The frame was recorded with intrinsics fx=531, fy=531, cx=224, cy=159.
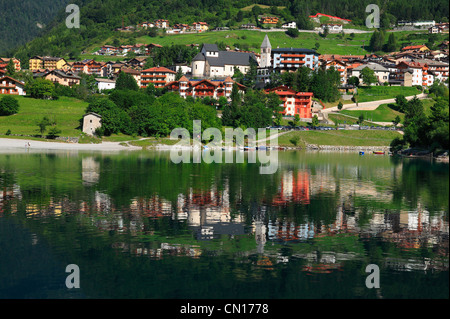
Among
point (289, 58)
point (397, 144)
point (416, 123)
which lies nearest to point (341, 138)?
point (397, 144)

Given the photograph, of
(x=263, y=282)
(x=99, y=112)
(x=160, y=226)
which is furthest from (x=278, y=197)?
(x=99, y=112)

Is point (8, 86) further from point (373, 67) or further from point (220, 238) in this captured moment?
point (220, 238)

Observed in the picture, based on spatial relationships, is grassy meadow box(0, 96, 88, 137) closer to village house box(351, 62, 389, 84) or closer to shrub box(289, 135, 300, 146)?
shrub box(289, 135, 300, 146)

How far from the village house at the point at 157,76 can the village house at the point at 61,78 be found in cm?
2336

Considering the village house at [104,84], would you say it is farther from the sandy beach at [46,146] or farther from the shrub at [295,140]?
the shrub at [295,140]

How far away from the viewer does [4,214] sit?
38.2 metres

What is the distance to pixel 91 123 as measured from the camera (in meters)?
115

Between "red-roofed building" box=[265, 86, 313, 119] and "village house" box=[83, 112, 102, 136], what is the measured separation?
189 ft

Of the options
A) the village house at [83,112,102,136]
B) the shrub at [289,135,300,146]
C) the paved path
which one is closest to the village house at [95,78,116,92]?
the village house at [83,112,102,136]

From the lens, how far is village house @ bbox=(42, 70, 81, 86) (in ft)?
578

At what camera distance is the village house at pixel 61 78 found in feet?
578

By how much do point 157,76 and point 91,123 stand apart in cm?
7840

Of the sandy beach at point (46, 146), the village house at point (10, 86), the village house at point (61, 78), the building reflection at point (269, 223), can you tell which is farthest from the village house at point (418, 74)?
the building reflection at point (269, 223)

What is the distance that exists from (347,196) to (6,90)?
413 feet
